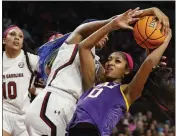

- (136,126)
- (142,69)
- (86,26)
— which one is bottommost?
(136,126)

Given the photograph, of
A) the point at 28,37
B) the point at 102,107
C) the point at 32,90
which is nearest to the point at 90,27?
the point at 102,107

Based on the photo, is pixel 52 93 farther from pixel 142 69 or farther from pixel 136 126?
pixel 136 126

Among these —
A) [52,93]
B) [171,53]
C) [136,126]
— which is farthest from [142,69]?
[171,53]

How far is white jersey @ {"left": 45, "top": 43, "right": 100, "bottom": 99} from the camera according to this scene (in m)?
3.69

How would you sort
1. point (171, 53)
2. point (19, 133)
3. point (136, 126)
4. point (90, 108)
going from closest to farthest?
point (90, 108) < point (19, 133) < point (136, 126) < point (171, 53)

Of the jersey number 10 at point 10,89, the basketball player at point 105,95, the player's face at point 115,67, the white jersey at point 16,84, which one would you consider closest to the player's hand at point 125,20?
the basketball player at point 105,95

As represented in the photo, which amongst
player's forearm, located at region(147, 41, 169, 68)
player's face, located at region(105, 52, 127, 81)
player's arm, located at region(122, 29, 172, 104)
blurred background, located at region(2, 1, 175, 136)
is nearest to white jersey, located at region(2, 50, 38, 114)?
player's face, located at region(105, 52, 127, 81)

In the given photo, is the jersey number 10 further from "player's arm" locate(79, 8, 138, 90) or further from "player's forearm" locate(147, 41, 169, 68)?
"player's forearm" locate(147, 41, 169, 68)

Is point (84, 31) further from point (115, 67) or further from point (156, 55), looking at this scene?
point (156, 55)

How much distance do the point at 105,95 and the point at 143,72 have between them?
14.1 inches

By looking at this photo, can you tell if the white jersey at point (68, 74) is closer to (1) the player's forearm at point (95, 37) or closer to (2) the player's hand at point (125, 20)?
(1) the player's forearm at point (95, 37)

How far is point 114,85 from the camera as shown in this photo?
12.1 feet

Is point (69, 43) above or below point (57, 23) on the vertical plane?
above

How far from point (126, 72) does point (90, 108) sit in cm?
65
